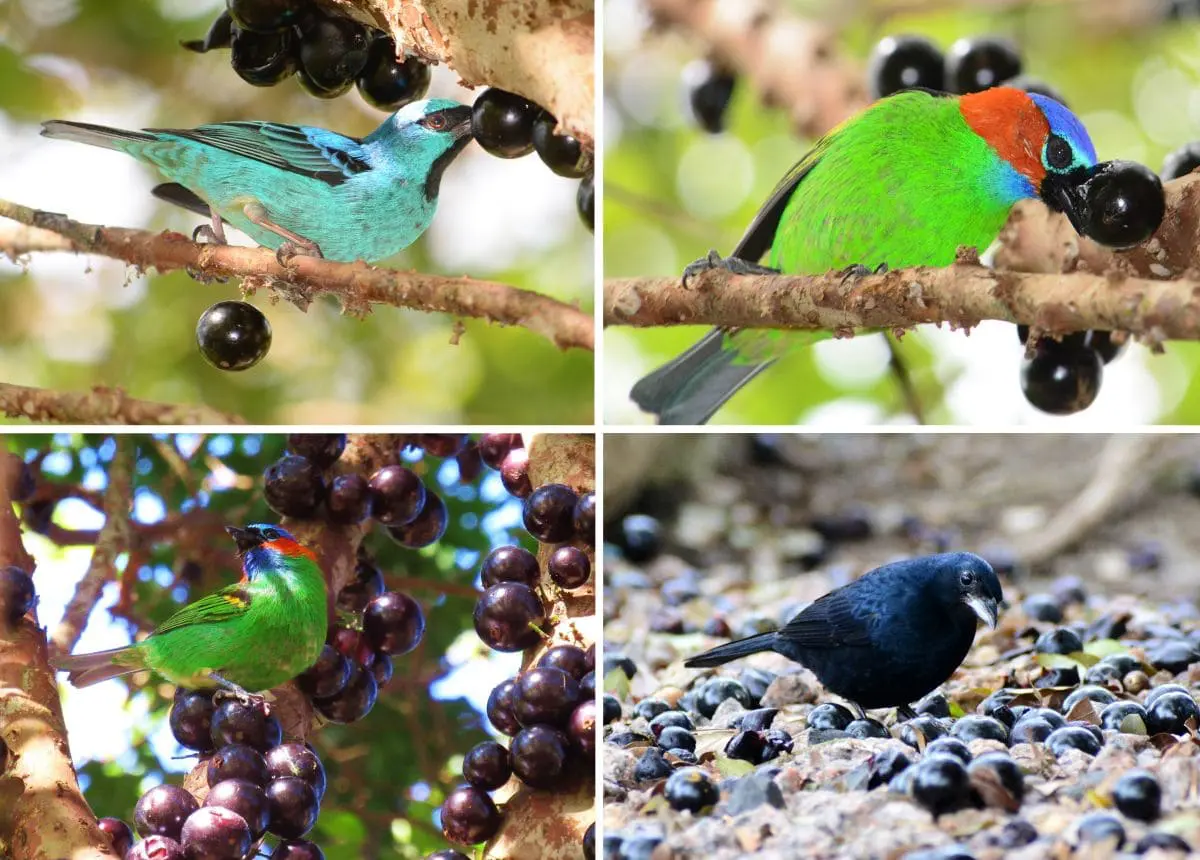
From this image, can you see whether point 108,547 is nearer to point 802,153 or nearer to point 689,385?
point 689,385

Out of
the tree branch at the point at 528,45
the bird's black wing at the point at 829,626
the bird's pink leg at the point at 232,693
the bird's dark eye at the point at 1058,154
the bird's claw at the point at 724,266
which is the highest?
the tree branch at the point at 528,45

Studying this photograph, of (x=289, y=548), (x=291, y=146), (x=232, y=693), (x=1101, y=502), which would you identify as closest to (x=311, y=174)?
(x=291, y=146)

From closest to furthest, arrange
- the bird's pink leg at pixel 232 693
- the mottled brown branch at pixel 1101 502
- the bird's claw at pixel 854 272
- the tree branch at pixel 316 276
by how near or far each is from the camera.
Answer: 1. the tree branch at pixel 316 276
2. the bird's claw at pixel 854 272
3. the bird's pink leg at pixel 232 693
4. the mottled brown branch at pixel 1101 502

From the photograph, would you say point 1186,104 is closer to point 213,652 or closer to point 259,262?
point 259,262

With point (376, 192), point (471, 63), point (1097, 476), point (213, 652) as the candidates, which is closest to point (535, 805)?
point (213, 652)

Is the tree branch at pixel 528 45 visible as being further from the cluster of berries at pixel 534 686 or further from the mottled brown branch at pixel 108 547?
the mottled brown branch at pixel 108 547

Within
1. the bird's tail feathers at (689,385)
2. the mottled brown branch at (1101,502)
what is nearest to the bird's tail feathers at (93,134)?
the bird's tail feathers at (689,385)
